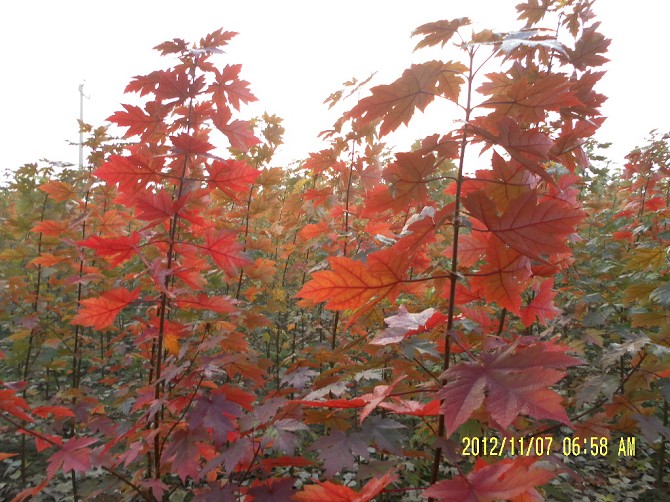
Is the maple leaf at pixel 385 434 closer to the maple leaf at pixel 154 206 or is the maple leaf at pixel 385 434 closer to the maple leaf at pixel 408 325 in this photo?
the maple leaf at pixel 408 325

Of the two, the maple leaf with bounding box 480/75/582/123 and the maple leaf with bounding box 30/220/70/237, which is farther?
the maple leaf with bounding box 30/220/70/237

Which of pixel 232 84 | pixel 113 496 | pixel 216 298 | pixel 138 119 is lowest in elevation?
pixel 113 496

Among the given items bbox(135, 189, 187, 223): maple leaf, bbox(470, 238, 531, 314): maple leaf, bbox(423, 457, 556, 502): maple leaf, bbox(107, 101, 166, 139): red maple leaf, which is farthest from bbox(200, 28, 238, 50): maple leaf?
bbox(423, 457, 556, 502): maple leaf

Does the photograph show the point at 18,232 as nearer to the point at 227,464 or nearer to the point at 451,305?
the point at 227,464

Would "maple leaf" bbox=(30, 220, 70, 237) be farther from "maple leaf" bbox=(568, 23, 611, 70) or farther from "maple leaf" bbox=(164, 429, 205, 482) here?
"maple leaf" bbox=(568, 23, 611, 70)

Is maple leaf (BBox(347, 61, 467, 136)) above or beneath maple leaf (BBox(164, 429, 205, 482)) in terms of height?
above

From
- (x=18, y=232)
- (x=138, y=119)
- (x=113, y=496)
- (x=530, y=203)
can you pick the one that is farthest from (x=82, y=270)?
(x=530, y=203)

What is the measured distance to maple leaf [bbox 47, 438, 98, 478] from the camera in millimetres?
1466

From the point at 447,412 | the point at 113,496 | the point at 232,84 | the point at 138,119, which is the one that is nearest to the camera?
the point at 447,412

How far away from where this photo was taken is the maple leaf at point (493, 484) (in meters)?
0.78

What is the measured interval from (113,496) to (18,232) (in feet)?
6.50

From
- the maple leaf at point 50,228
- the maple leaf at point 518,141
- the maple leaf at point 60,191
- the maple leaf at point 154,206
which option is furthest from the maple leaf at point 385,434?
the maple leaf at point 60,191

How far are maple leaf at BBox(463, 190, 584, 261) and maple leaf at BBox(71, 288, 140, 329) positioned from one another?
1.20 metres

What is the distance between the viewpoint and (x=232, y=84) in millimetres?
1768
